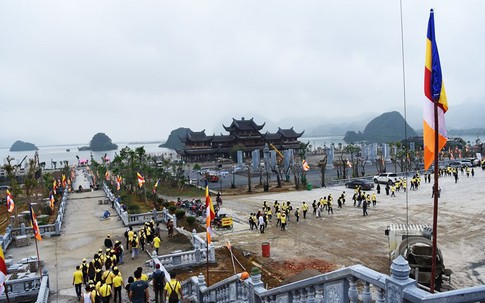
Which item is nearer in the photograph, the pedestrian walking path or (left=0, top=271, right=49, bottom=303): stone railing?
(left=0, top=271, right=49, bottom=303): stone railing

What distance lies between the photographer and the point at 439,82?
19.2 feet

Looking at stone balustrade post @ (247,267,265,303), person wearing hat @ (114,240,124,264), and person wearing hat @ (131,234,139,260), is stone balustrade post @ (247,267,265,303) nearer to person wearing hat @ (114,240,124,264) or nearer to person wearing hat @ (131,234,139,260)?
person wearing hat @ (114,240,124,264)

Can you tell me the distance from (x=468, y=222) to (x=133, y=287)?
872 inches

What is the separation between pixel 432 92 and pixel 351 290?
3.51 metres

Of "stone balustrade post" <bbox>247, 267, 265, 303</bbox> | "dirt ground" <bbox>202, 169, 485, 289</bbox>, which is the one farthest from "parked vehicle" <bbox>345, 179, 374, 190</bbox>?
"stone balustrade post" <bbox>247, 267, 265, 303</bbox>

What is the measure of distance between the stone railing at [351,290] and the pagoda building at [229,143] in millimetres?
78975

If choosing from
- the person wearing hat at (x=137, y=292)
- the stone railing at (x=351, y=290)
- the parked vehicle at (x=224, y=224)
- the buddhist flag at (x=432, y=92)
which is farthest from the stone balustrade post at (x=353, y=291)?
the parked vehicle at (x=224, y=224)

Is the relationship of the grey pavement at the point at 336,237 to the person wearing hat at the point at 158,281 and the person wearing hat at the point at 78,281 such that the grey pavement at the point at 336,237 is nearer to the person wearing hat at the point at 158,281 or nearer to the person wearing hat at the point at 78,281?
the person wearing hat at the point at 78,281

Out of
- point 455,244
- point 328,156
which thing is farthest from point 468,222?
point 328,156

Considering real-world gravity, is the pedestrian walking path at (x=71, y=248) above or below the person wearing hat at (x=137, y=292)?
below

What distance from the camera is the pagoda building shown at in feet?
290

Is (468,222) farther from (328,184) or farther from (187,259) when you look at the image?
(328,184)

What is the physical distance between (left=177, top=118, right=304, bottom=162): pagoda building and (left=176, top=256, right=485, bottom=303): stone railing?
78975 mm

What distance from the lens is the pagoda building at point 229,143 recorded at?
8831 cm
